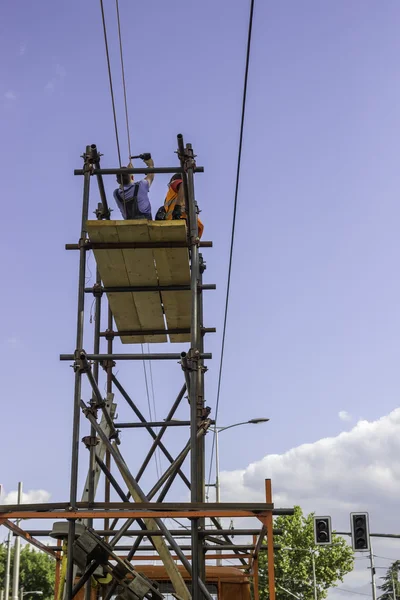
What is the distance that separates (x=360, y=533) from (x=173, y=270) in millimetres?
15876

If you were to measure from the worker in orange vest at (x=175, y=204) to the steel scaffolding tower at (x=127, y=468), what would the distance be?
370 millimetres

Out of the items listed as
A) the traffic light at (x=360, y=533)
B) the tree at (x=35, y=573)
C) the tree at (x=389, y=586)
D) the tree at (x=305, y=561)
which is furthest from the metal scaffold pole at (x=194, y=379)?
the tree at (x=389, y=586)

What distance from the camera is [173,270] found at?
1052 cm

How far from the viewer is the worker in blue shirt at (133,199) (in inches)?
419

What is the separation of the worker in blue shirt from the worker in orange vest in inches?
12.6

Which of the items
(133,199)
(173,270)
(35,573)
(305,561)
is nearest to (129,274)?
(173,270)

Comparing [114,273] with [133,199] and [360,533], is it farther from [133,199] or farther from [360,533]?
[360,533]

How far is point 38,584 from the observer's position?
63.7 metres

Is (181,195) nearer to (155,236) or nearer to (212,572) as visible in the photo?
(155,236)

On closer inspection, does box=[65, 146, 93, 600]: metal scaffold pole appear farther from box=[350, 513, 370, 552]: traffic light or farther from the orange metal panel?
box=[350, 513, 370, 552]: traffic light

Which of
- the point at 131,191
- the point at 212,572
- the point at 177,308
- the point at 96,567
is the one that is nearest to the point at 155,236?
the point at 131,191

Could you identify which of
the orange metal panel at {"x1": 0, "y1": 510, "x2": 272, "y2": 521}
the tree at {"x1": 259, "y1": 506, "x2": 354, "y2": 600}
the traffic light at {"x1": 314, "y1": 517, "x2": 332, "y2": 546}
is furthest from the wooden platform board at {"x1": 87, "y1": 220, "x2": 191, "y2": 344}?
the tree at {"x1": 259, "y1": 506, "x2": 354, "y2": 600}

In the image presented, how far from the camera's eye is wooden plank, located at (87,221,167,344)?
961cm

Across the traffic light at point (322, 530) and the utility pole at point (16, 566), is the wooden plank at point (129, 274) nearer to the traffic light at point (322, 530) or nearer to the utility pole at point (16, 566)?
the traffic light at point (322, 530)
